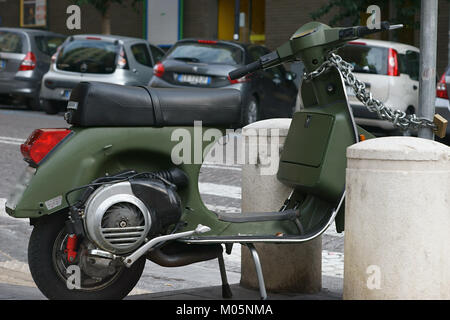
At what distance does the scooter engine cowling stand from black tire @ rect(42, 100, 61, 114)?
535 inches

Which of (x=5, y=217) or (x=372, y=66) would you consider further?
(x=372, y=66)

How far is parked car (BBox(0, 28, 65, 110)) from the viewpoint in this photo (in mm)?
18641

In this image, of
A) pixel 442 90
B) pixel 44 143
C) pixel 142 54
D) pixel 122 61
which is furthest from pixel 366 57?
pixel 44 143

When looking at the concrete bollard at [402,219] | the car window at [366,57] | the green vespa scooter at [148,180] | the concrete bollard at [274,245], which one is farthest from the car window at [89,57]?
the concrete bollard at [402,219]

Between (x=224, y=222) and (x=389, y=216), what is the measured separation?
934 millimetres

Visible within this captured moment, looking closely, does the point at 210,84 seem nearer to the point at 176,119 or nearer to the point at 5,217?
the point at 5,217

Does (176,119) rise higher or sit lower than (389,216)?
higher

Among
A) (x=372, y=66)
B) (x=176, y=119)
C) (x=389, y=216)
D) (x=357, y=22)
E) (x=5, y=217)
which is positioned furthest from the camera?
(x=357, y=22)

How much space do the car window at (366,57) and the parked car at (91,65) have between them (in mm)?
4137

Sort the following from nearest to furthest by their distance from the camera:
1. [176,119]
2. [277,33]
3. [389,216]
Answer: [389,216]
[176,119]
[277,33]

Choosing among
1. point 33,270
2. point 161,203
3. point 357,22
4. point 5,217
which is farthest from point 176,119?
point 357,22

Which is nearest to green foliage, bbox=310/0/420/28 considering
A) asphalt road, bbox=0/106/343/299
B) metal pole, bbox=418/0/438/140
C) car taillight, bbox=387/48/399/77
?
car taillight, bbox=387/48/399/77

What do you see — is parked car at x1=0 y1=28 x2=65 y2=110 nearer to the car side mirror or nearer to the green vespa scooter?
the car side mirror

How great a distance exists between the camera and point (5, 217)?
25.0ft
